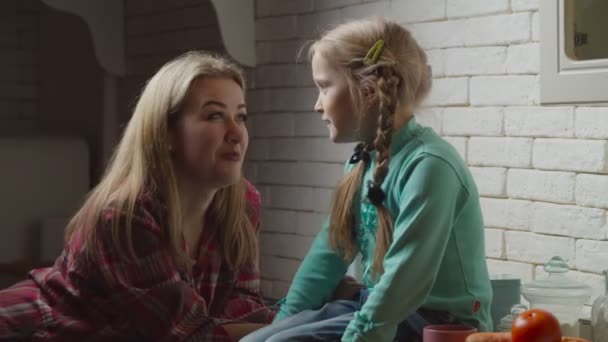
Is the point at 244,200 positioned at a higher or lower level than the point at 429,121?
lower

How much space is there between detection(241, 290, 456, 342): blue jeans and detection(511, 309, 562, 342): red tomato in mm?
225

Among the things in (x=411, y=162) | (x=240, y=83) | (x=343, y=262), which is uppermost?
(x=240, y=83)

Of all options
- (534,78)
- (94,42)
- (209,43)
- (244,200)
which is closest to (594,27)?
(534,78)

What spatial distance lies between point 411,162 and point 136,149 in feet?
1.98

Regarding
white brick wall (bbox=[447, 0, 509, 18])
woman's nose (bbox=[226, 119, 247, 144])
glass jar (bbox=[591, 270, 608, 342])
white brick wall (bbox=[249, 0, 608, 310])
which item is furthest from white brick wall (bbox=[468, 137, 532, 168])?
woman's nose (bbox=[226, 119, 247, 144])

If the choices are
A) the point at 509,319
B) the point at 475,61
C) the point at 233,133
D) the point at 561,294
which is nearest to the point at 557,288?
the point at 561,294

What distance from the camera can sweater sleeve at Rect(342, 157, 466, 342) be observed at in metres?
1.56

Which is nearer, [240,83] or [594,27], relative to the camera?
[594,27]

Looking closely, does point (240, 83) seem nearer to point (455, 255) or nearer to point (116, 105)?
point (455, 255)

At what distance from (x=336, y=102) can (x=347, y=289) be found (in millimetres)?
404

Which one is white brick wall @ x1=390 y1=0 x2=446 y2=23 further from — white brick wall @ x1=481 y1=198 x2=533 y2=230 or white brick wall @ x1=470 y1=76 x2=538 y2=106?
white brick wall @ x1=481 y1=198 x2=533 y2=230

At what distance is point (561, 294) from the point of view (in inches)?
73.2

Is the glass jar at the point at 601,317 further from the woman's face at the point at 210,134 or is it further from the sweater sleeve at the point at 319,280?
the woman's face at the point at 210,134

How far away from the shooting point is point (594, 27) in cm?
169
